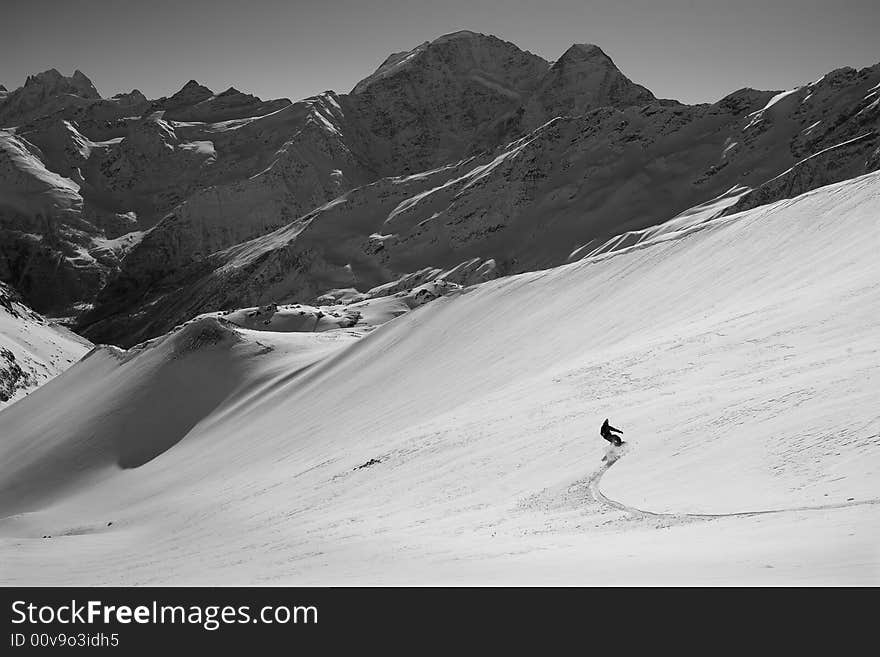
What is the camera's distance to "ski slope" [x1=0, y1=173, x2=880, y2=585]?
528 inches

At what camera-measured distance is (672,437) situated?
19.7 metres

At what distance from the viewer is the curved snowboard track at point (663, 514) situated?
1256 centimetres

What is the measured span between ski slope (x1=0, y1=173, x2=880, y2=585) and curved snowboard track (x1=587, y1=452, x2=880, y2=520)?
65 millimetres

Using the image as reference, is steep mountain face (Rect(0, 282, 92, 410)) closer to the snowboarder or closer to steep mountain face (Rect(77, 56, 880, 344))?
steep mountain face (Rect(77, 56, 880, 344))

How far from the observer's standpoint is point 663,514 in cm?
1528

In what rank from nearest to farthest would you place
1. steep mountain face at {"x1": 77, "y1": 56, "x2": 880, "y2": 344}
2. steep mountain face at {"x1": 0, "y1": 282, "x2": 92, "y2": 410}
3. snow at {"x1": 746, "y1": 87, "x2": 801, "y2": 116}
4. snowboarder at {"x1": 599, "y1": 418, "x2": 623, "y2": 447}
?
snowboarder at {"x1": 599, "y1": 418, "x2": 623, "y2": 447}, steep mountain face at {"x1": 0, "y1": 282, "x2": 92, "y2": 410}, steep mountain face at {"x1": 77, "y1": 56, "x2": 880, "y2": 344}, snow at {"x1": 746, "y1": 87, "x2": 801, "y2": 116}

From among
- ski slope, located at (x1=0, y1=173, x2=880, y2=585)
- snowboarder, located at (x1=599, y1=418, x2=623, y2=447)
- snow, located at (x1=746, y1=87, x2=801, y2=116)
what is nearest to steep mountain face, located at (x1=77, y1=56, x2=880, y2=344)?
snow, located at (x1=746, y1=87, x2=801, y2=116)

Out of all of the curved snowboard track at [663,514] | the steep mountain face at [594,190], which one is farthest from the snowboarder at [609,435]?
the steep mountain face at [594,190]

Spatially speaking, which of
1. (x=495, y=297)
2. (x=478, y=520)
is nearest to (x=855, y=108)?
(x=495, y=297)

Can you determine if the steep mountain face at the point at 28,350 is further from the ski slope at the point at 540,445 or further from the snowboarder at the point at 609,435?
the snowboarder at the point at 609,435

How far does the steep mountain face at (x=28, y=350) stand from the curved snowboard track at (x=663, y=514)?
92.9 metres

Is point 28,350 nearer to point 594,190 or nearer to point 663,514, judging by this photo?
point 663,514

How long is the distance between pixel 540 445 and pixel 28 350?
11313cm
